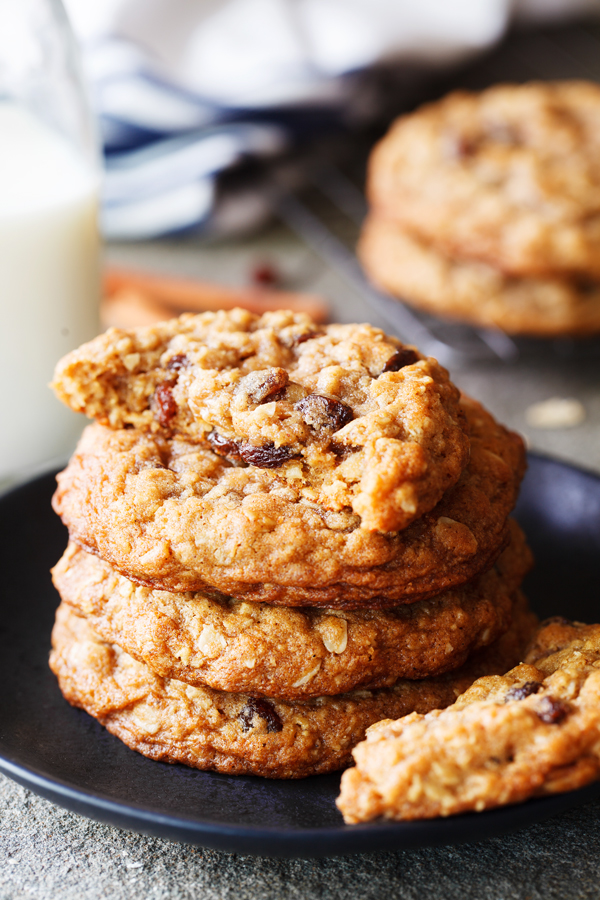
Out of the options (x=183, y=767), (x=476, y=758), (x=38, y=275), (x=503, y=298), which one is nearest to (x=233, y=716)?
(x=183, y=767)

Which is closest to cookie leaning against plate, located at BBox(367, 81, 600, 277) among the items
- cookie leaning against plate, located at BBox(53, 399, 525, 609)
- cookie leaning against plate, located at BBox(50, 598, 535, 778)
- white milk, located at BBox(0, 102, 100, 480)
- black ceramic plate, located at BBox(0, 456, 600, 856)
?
black ceramic plate, located at BBox(0, 456, 600, 856)

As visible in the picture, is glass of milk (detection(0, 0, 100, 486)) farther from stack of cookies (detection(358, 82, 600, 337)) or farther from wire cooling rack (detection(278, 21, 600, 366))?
wire cooling rack (detection(278, 21, 600, 366))

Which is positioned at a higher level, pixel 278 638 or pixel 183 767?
pixel 278 638

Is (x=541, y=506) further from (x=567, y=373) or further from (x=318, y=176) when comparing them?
(x=318, y=176)

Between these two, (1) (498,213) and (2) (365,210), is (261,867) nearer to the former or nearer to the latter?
(1) (498,213)

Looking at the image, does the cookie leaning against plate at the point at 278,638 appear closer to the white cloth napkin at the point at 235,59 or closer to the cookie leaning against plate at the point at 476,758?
the cookie leaning against plate at the point at 476,758

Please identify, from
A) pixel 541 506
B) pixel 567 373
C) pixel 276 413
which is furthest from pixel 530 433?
pixel 276 413
